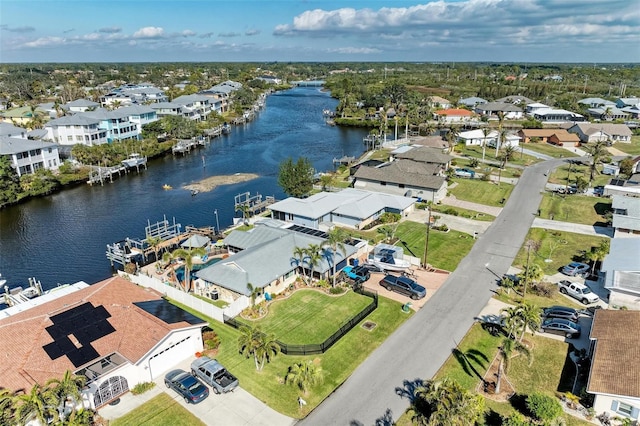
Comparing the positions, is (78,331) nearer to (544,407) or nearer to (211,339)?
(211,339)

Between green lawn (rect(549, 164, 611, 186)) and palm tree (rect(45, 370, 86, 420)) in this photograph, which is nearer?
palm tree (rect(45, 370, 86, 420))

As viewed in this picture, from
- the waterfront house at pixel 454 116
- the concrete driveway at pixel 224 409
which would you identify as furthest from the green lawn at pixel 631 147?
the concrete driveway at pixel 224 409

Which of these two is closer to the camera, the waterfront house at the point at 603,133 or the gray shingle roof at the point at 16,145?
the gray shingle roof at the point at 16,145

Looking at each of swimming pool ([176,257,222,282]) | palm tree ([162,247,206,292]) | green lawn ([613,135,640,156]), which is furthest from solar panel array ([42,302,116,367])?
green lawn ([613,135,640,156])

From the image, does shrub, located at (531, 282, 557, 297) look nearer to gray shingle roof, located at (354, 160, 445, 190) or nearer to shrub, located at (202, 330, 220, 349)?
gray shingle roof, located at (354, 160, 445, 190)

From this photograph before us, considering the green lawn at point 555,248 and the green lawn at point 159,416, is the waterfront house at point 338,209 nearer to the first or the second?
the green lawn at point 555,248

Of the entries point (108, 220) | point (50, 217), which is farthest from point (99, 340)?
point (50, 217)
